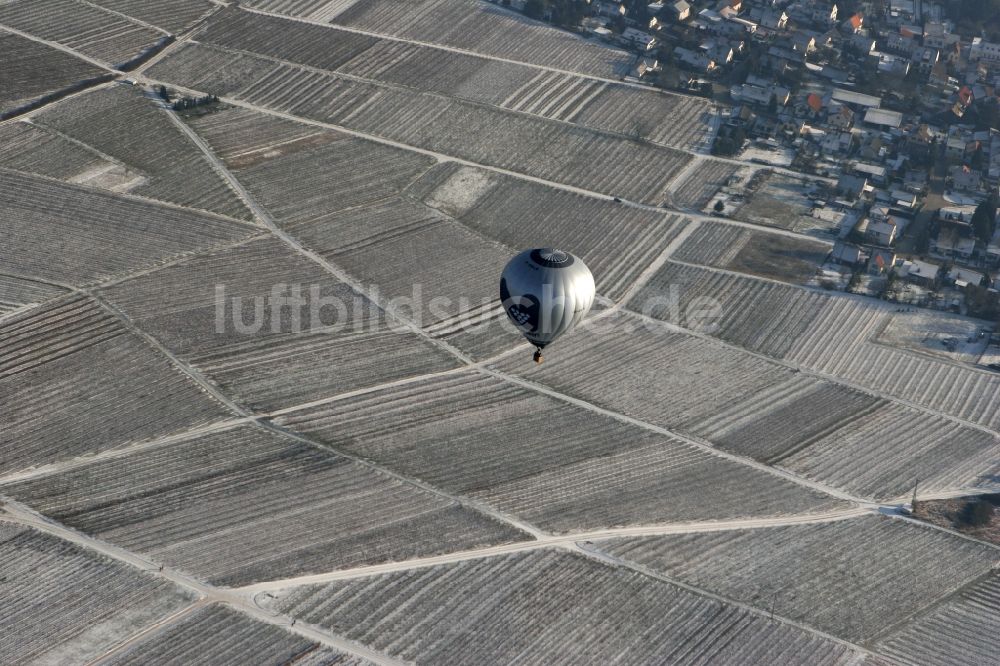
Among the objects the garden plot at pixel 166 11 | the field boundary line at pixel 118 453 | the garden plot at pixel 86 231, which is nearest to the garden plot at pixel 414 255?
the garden plot at pixel 86 231

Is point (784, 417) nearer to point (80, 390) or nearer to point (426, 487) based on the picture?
point (426, 487)

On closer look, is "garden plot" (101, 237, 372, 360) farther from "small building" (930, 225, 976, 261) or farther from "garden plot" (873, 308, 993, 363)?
"small building" (930, 225, 976, 261)

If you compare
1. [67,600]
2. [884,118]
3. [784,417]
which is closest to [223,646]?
[67,600]

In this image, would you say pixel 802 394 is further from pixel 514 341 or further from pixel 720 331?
pixel 514 341

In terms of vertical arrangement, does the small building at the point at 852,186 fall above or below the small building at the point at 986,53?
below

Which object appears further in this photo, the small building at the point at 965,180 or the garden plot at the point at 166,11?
the garden plot at the point at 166,11

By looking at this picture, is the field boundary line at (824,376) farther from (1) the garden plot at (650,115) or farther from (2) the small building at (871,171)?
(2) the small building at (871,171)
